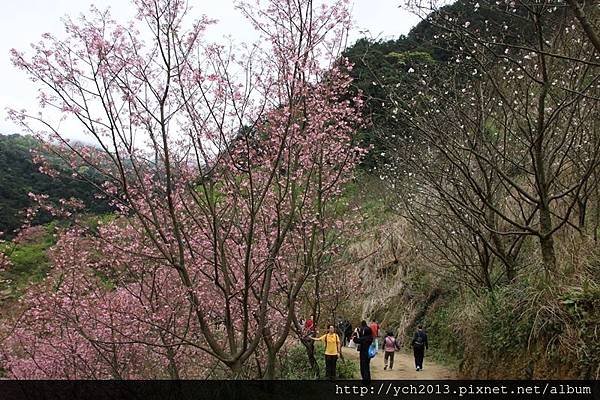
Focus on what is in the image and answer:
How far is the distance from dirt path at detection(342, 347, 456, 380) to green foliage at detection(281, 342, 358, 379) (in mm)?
526

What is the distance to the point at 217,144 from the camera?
6.10 m

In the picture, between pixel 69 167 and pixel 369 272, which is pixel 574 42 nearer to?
pixel 69 167

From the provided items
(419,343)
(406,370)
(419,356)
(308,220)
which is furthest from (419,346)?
(308,220)

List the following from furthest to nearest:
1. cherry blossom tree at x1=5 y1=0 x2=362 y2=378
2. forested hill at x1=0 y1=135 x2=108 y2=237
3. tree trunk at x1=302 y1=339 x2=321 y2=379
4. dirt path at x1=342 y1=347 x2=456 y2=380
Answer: forested hill at x1=0 y1=135 x2=108 y2=237 → tree trunk at x1=302 y1=339 x2=321 y2=379 → dirt path at x1=342 y1=347 x2=456 y2=380 → cherry blossom tree at x1=5 y1=0 x2=362 y2=378

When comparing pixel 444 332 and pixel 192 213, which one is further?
pixel 444 332

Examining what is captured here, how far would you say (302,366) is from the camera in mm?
11359

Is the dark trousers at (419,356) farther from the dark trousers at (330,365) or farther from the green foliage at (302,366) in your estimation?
the dark trousers at (330,365)

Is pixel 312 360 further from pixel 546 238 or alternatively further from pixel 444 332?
pixel 546 238

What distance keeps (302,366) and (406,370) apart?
2312mm

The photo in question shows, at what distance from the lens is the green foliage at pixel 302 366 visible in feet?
35.1

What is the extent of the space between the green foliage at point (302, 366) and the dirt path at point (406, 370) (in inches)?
20.7

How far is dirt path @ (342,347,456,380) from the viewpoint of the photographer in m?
10.0

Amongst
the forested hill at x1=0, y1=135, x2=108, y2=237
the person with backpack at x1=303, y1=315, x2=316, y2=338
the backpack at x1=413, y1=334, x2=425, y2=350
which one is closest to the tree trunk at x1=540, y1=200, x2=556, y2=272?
the person with backpack at x1=303, y1=315, x2=316, y2=338

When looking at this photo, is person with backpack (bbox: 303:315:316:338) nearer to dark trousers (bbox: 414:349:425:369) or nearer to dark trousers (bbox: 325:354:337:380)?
dark trousers (bbox: 325:354:337:380)
